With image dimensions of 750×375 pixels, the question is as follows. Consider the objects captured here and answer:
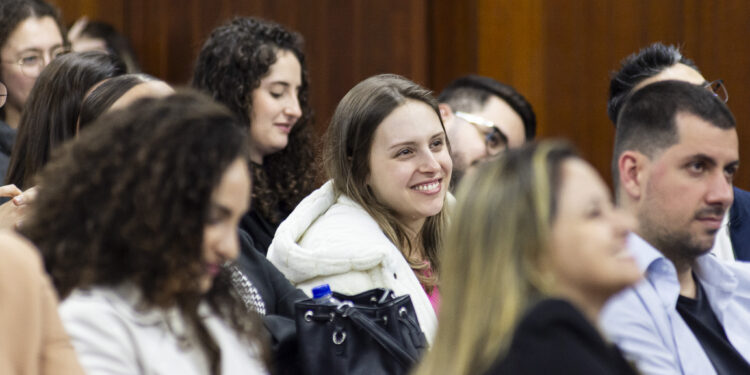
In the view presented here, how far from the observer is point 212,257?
1009 millimetres

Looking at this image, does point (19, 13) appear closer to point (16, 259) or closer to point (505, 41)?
point (505, 41)

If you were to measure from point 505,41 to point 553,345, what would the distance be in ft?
6.78

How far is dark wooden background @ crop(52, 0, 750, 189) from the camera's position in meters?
2.66

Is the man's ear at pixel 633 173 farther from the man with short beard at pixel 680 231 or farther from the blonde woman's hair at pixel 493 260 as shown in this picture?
the blonde woman's hair at pixel 493 260

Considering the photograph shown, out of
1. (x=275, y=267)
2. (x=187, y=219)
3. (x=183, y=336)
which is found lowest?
(x=275, y=267)

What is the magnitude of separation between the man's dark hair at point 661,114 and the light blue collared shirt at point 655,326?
0.51 feet

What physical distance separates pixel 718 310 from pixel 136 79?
1061 mm

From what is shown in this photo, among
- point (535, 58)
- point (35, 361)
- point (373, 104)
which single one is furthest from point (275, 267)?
point (535, 58)

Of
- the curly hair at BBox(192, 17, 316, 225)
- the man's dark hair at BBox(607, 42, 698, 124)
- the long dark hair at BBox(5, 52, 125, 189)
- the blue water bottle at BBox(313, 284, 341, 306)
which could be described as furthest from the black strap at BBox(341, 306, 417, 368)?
the man's dark hair at BBox(607, 42, 698, 124)

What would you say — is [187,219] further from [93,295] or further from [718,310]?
[718,310]

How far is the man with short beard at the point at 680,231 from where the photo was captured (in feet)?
4.62

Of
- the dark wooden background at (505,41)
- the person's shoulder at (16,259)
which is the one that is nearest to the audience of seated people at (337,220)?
the person's shoulder at (16,259)

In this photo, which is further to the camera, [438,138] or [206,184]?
[438,138]

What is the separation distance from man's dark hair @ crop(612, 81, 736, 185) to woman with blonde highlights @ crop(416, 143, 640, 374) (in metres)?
0.52
